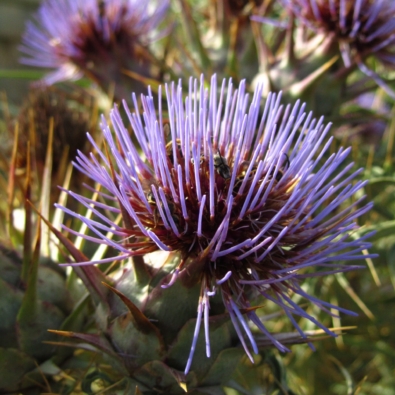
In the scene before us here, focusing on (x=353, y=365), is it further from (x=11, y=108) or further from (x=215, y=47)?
(x=11, y=108)

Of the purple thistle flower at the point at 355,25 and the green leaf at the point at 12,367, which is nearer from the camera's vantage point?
the green leaf at the point at 12,367

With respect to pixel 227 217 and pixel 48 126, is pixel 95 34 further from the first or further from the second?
pixel 227 217

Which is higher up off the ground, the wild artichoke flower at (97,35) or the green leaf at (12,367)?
the wild artichoke flower at (97,35)

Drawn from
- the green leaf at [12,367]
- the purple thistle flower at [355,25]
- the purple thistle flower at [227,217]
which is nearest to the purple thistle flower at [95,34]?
the purple thistle flower at [355,25]

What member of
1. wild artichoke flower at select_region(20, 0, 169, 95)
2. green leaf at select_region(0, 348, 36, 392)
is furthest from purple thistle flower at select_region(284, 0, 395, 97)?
green leaf at select_region(0, 348, 36, 392)

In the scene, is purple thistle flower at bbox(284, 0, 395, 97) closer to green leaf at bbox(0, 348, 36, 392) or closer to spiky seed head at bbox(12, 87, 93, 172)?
spiky seed head at bbox(12, 87, 93, 172)

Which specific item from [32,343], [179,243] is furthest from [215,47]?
[32,343]

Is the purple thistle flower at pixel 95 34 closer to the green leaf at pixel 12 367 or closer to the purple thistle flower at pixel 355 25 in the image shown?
the purple thistle flower at pixel 355 25
